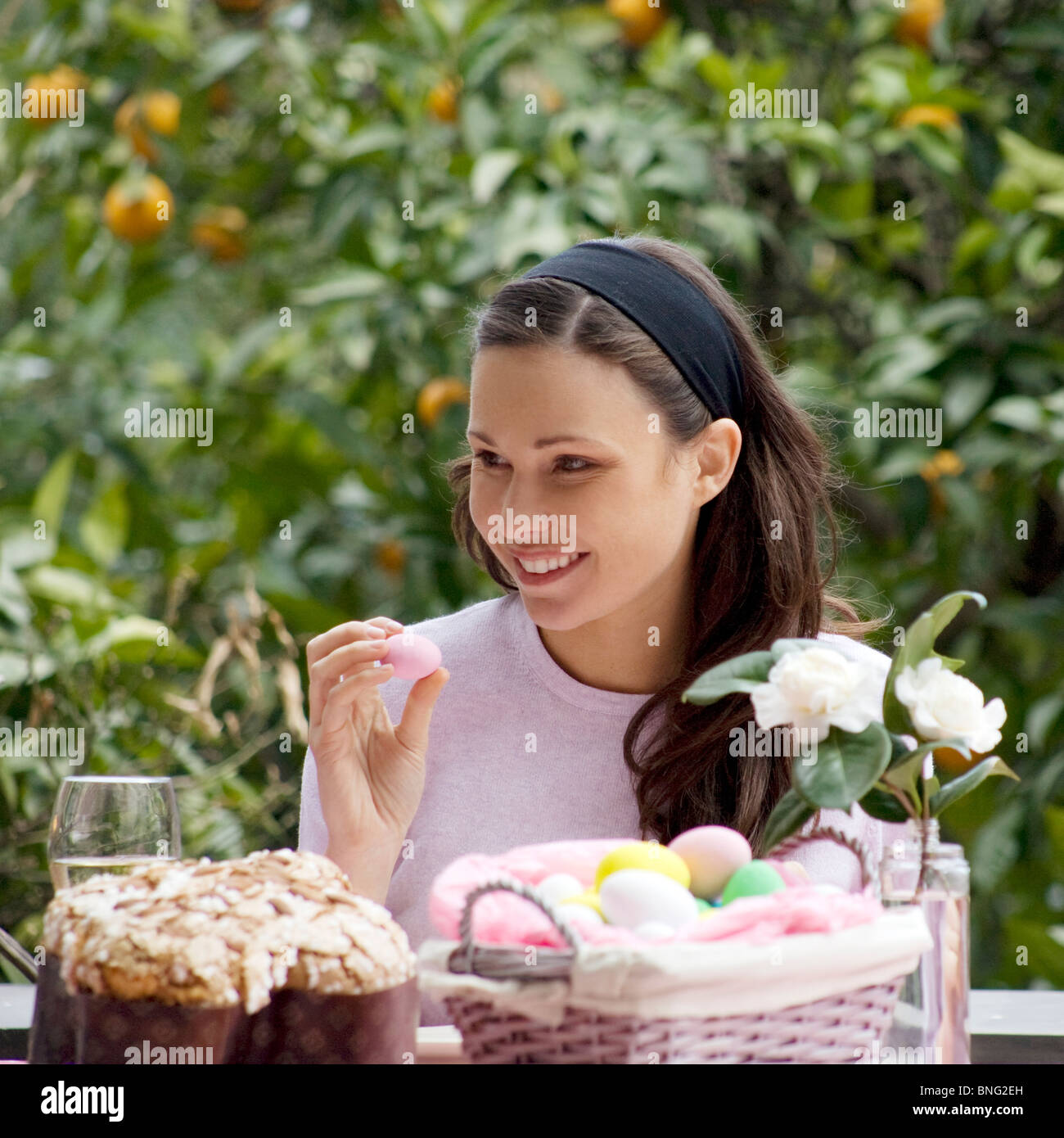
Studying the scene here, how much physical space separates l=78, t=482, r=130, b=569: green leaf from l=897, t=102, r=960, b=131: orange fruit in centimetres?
130

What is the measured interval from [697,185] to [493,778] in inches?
39.0

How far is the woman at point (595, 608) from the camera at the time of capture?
46.4 inches

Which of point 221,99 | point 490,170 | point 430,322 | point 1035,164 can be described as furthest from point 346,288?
point 1035,164

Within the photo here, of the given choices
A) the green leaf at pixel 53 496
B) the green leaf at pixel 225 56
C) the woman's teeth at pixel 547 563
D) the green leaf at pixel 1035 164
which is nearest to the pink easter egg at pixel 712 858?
the woman's teeth at pixel 547 563

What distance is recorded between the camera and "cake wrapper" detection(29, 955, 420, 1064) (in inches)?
26.3

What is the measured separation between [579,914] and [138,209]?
1.86 meters

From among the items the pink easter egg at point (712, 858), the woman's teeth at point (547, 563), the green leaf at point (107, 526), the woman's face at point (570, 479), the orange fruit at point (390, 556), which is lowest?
the pink easter egg at point (712, 858)

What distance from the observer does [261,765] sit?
2.15m

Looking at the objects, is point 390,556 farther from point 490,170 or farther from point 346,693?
point 346,693

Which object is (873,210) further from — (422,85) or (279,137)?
(279,137)

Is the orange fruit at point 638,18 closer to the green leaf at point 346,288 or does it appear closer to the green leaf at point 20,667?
the green leaf at point 346,288

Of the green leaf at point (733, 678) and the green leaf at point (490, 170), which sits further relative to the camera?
the green leaf at point (490, 170)

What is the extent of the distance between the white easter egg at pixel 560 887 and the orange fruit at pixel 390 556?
4.85ft

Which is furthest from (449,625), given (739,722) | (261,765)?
(261,765)
